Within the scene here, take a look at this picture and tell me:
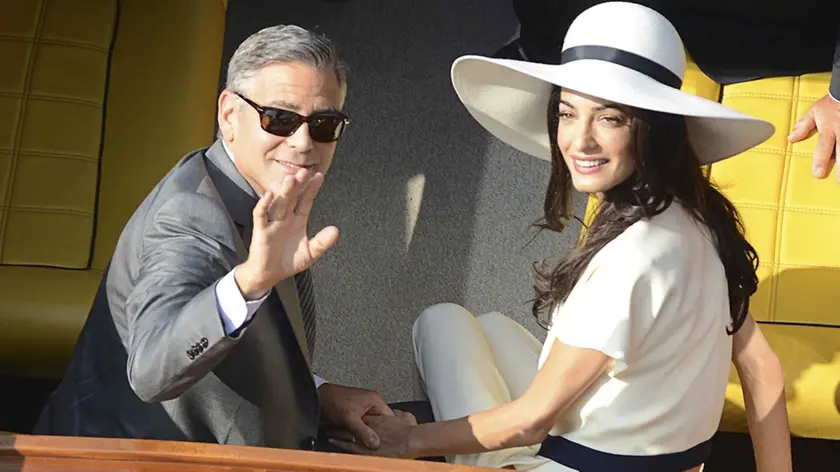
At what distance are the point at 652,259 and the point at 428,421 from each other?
548 mm

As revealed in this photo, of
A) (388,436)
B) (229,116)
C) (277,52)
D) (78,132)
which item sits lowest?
(388,436)

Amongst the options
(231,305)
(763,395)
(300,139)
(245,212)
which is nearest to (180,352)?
(231,305)

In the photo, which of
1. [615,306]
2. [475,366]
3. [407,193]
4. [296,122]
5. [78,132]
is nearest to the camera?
[615,306]

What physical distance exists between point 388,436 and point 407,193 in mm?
1277

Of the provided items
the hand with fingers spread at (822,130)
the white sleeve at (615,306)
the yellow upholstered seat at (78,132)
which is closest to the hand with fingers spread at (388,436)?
the white sleeve at (615,306)

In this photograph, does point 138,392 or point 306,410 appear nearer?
point 138,392

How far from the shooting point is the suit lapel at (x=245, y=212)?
1.55m

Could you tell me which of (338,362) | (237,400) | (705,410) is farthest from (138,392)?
(338,362)

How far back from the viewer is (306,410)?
162 cm

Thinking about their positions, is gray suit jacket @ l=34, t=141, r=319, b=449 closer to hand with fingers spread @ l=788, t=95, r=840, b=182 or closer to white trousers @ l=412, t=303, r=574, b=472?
white trousers @ l=412, t=303, r=574, b=472

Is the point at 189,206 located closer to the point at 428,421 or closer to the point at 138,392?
the point at 138,392

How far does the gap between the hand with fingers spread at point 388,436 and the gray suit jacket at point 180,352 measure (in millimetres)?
123

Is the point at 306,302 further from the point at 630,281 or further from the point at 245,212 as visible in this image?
the point at 630,281

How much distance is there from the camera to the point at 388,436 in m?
1.75
